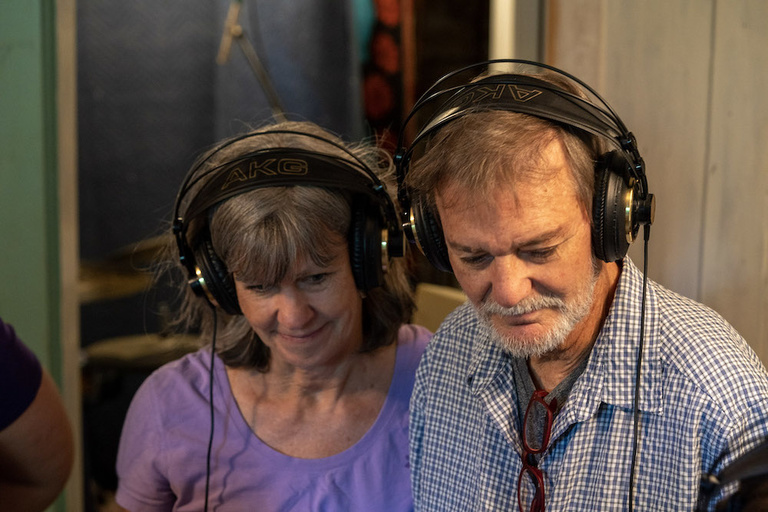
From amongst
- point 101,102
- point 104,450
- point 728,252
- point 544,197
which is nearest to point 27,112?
point 101,102

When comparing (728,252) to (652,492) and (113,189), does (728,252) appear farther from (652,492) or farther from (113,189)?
(113,189)

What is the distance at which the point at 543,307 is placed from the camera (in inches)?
41.8

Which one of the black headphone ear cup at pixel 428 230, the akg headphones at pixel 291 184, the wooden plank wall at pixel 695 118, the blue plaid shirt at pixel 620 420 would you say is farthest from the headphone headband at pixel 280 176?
the wooden plank wall at pixel 695 118

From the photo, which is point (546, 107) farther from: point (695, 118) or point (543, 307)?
point (695, 118)

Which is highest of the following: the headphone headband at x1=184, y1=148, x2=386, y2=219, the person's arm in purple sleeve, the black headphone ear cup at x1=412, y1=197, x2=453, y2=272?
the headphone headband at x1=184, y1=148, x2=386, y2=219

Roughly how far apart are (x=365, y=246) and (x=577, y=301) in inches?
16.7

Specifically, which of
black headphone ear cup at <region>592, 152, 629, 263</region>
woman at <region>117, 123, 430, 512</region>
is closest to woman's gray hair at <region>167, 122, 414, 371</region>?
woman at <region>117, 123, 430, 512</region>

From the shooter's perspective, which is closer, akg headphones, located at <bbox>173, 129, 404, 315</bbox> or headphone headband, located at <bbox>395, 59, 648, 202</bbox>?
headphone headband, located at <bbox>395, 59, 648, 202</bbox>

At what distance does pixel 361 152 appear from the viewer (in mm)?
1541

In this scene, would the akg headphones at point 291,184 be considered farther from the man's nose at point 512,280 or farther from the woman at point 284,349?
the man's nose at point 512,280

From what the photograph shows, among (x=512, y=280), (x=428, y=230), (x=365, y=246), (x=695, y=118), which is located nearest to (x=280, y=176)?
(x=365, y=246)

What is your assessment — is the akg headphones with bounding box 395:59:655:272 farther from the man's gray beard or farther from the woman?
the woman

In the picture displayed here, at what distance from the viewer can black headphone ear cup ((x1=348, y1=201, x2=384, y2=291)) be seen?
1.35 m

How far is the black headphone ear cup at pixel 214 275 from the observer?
1382 mm
